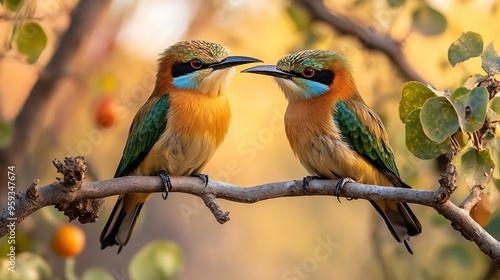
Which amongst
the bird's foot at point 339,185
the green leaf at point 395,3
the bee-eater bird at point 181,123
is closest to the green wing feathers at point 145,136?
the bee-eater bird at point 181,123

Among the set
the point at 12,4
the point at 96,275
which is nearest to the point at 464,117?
the point at 12,4

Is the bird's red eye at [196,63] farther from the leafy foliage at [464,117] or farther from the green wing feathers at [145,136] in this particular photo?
the leafy foliage at [464,117]

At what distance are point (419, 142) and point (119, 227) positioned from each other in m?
1.62

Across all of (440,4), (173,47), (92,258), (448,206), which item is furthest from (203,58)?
(92,258)

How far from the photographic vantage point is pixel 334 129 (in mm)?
3277

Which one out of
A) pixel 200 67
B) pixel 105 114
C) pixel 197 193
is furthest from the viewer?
pixel 105 114

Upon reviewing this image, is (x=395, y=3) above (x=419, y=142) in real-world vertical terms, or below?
above

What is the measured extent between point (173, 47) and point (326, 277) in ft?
12.8

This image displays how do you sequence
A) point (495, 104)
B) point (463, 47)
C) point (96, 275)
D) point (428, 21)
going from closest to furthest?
point (495, 104) < point (463, 47) < point (96, 275) < point (428, 21)

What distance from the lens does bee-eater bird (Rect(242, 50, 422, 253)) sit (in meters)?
3.22

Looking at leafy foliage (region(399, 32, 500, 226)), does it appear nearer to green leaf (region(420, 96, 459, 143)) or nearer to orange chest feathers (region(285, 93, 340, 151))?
green leaf (region(420, 96, 459, 143))

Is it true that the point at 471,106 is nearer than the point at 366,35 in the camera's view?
Yes

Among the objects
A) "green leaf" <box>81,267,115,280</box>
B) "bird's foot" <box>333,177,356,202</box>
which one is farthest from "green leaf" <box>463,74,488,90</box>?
"green leaf" <box>81,267,115,280</box>

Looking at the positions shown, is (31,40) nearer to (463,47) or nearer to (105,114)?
(105,114)
